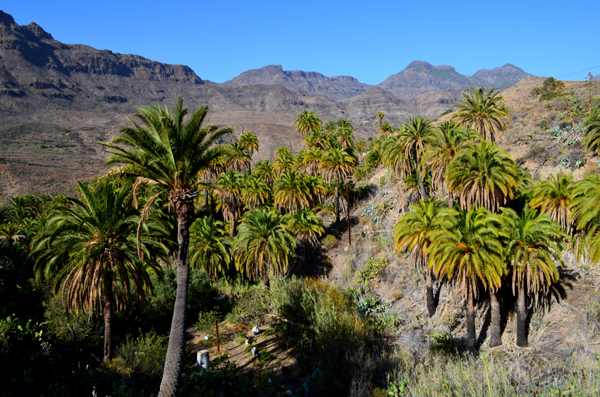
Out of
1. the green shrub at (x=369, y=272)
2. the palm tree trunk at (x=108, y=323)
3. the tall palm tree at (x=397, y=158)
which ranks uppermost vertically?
the tall palm tree at (x=397, y=158)

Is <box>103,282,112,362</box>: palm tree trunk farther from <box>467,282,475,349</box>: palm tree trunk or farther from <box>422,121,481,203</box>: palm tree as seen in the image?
<box>422,121,481,203</box>: palm tree

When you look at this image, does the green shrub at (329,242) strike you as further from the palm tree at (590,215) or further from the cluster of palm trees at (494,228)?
the palm tree at (590,215)

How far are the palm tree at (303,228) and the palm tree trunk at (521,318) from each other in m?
18.2

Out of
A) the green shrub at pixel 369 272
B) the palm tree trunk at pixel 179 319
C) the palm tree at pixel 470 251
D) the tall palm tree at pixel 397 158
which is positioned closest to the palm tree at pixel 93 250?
the palm tree trunk at pixel 179 319

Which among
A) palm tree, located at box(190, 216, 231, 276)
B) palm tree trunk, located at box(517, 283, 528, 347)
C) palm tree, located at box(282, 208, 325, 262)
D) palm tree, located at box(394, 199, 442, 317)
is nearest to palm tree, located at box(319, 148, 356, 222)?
palm tree, located at box(282, 208, 325, 262)

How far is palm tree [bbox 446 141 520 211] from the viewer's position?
20.7m

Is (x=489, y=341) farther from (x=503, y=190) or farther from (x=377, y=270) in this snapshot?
(x=377, y=270)

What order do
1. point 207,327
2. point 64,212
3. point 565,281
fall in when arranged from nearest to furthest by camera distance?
point 64,212 < point 565,281 < point 207,327

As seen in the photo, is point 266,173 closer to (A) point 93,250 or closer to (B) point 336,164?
(B) point 336,164

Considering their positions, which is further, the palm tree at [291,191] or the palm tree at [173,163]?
the palm tree at [291,191]

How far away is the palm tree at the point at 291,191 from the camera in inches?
1416

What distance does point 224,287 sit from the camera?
30109 mm

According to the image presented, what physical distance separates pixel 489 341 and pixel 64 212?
22.4 m

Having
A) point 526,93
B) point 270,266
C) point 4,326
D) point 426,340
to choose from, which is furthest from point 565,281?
point 526,93
